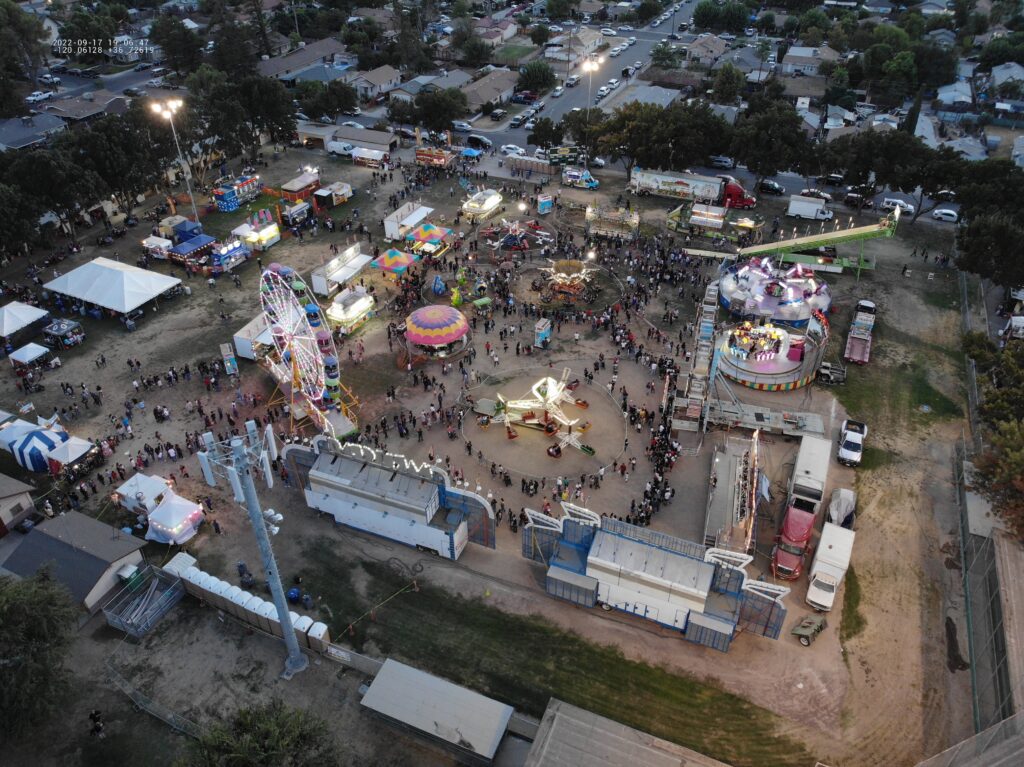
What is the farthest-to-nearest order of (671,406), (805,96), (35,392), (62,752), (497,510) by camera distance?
(805,96)
(35,392)
(671,406)
(497,510)
(62,752)

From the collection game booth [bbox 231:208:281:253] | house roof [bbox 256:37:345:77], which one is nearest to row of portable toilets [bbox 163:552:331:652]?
game booth [bbox 231:208:281:253]

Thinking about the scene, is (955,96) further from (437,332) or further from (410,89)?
(437,332)

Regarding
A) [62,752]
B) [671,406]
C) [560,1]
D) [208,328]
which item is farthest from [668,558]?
[560,1]

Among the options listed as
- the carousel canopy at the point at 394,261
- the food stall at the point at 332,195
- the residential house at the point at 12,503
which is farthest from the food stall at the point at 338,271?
the residential house at the point at 12,503

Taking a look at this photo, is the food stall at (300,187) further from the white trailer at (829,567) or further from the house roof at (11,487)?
the white trailer at (829,567)

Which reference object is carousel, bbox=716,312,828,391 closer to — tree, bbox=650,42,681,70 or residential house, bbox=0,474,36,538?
residential house, bbox=0,474,36,538

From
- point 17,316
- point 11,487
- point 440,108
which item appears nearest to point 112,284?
point 17,316

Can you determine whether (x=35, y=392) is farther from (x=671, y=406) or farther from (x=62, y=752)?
(x=671, y=406)
